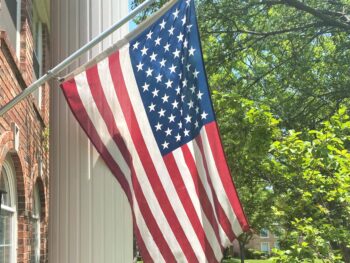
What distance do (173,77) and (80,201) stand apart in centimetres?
106

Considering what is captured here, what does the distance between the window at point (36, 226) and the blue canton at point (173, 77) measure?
19.6 ft

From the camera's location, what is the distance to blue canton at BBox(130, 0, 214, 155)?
372cm

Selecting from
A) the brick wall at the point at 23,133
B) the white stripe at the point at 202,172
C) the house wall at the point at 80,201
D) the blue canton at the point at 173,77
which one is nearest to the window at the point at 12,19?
the brick wall at the point at 23,133

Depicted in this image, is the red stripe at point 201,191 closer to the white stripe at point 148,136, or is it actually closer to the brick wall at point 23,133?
the white stripe at point 148,136

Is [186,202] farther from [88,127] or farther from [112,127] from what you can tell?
[88,127]

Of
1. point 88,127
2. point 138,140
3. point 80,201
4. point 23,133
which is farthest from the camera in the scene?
point 23,133

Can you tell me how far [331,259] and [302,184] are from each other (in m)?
1.27

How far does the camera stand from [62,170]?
3.88 m

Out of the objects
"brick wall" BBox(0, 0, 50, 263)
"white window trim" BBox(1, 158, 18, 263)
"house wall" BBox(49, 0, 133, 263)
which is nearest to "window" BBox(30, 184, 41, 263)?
"brick wall" BBox(0, 0, 50, 263)

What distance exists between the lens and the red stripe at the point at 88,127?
3.47 metres

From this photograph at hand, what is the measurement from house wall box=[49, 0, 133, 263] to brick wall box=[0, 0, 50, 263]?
1919mm

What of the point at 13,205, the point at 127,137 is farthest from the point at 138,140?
the point at 13,205

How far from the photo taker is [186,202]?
148 inches

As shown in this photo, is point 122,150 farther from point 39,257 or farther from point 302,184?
point 39,257
